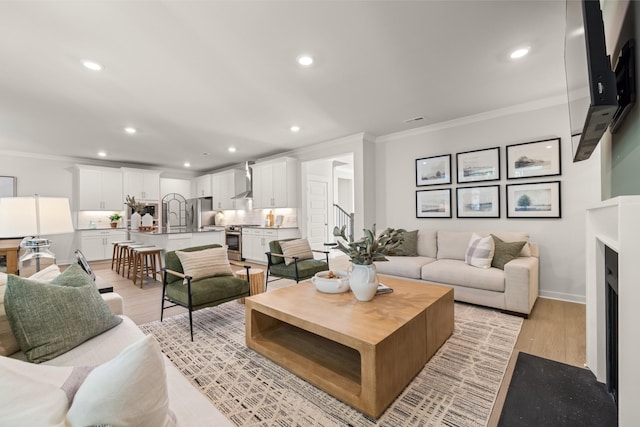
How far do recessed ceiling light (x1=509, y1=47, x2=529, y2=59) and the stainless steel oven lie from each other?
243 inches

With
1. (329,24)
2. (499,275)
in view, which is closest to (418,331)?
(499,275)

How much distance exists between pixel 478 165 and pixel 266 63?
337 centimetres

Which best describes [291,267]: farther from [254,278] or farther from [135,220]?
[135,220]

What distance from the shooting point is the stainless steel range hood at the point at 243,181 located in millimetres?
7258

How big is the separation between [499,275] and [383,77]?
2.55m

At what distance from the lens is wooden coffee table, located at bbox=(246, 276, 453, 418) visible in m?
1.65

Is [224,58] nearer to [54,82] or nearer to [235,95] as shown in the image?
[235,95]

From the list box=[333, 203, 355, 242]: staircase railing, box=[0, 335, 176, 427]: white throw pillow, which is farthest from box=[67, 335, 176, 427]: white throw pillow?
box=[333, 203, 355, 242]: staircase railing

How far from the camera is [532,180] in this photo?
3818mm

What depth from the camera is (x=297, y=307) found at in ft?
7.20

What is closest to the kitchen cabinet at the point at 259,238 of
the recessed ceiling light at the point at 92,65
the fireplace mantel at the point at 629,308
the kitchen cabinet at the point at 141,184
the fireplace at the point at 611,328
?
the kitchen cabinet at the point at 141,184

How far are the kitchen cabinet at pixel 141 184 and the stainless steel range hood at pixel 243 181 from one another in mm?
2379

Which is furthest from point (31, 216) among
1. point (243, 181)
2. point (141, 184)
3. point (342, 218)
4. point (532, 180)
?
point (342, 218)

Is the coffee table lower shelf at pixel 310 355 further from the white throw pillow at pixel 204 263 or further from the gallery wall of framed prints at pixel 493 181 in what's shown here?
the gallery wall of framed prints at pixel 493 181
